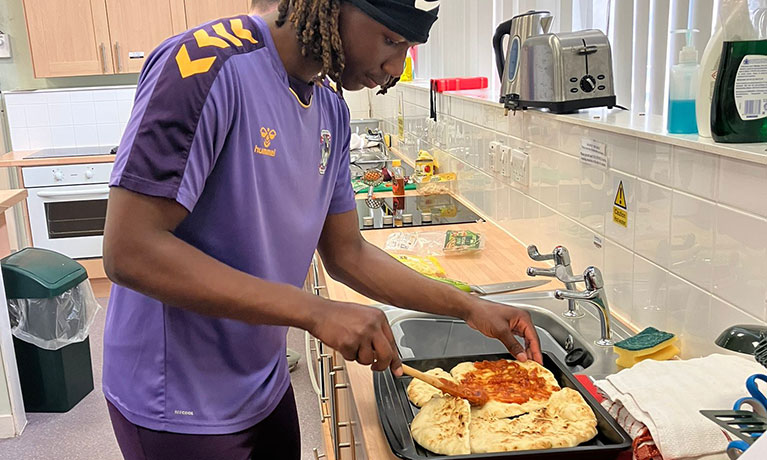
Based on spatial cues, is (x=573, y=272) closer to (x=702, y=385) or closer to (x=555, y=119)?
(x=555, y=119)

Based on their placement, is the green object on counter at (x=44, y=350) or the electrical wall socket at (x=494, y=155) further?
the green object on counter at (x=44, y=350)

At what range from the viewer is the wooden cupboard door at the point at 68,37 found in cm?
481

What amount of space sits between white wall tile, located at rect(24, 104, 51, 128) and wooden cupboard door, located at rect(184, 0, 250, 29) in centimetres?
120

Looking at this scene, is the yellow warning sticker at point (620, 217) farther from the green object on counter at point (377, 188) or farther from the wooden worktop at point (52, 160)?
the wooden worktop at point (52, 160)

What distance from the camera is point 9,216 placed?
5.11m

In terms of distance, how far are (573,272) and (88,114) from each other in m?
4.31

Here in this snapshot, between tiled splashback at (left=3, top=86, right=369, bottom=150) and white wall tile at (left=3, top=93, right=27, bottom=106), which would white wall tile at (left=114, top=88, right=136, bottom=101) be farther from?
white wall tile at (left=3, top=93, right=27, bottom=106)

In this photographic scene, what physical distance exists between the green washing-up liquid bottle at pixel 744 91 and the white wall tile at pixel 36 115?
4.88 metres

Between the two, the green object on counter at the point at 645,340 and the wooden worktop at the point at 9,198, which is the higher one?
the wooden worktop at the point at 9,198

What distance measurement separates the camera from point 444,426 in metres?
1.04

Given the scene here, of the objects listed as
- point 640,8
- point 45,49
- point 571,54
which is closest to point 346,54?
point 571,54

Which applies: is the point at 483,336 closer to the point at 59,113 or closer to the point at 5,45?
the point at 59,113

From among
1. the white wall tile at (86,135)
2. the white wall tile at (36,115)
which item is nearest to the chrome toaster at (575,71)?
the white wall tile at (86,135)

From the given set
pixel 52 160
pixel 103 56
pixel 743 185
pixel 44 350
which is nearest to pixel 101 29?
pixel 103 56
